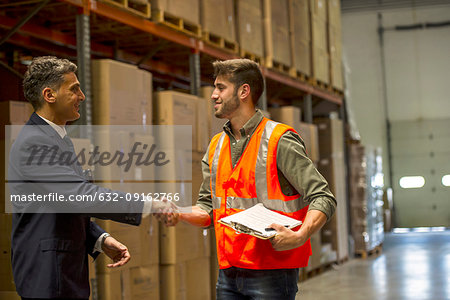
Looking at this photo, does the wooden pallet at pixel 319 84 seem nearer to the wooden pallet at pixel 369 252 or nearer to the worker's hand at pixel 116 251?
the wooden pallet at pixel 369 252

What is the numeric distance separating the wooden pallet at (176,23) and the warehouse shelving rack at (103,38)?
7cm

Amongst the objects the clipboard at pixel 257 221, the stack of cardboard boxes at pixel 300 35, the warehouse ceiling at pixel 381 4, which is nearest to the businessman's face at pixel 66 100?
the clipboard at pixel 257 221

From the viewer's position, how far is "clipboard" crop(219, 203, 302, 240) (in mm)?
2518

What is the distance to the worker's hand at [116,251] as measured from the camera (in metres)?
2.90

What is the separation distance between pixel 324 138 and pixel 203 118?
16.1ft

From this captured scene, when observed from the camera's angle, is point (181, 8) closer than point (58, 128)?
No

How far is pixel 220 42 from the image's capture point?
24.8 feet

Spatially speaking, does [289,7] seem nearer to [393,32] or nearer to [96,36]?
[96,36]

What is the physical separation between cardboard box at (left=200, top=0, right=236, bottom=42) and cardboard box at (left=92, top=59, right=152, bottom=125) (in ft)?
5.48

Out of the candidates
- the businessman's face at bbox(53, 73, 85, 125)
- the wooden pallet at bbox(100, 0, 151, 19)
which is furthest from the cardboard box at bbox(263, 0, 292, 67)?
the businessman's face at bbox(53, 73, 85, 125)

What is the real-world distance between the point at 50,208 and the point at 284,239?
1020 mm

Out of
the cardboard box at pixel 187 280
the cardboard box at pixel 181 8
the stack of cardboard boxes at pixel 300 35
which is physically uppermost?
the stack of cardboard boxes at pixel 300 35

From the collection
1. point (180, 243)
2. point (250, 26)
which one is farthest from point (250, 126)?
point (250, 26)

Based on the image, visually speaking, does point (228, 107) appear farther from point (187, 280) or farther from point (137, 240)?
point (187, 280)
